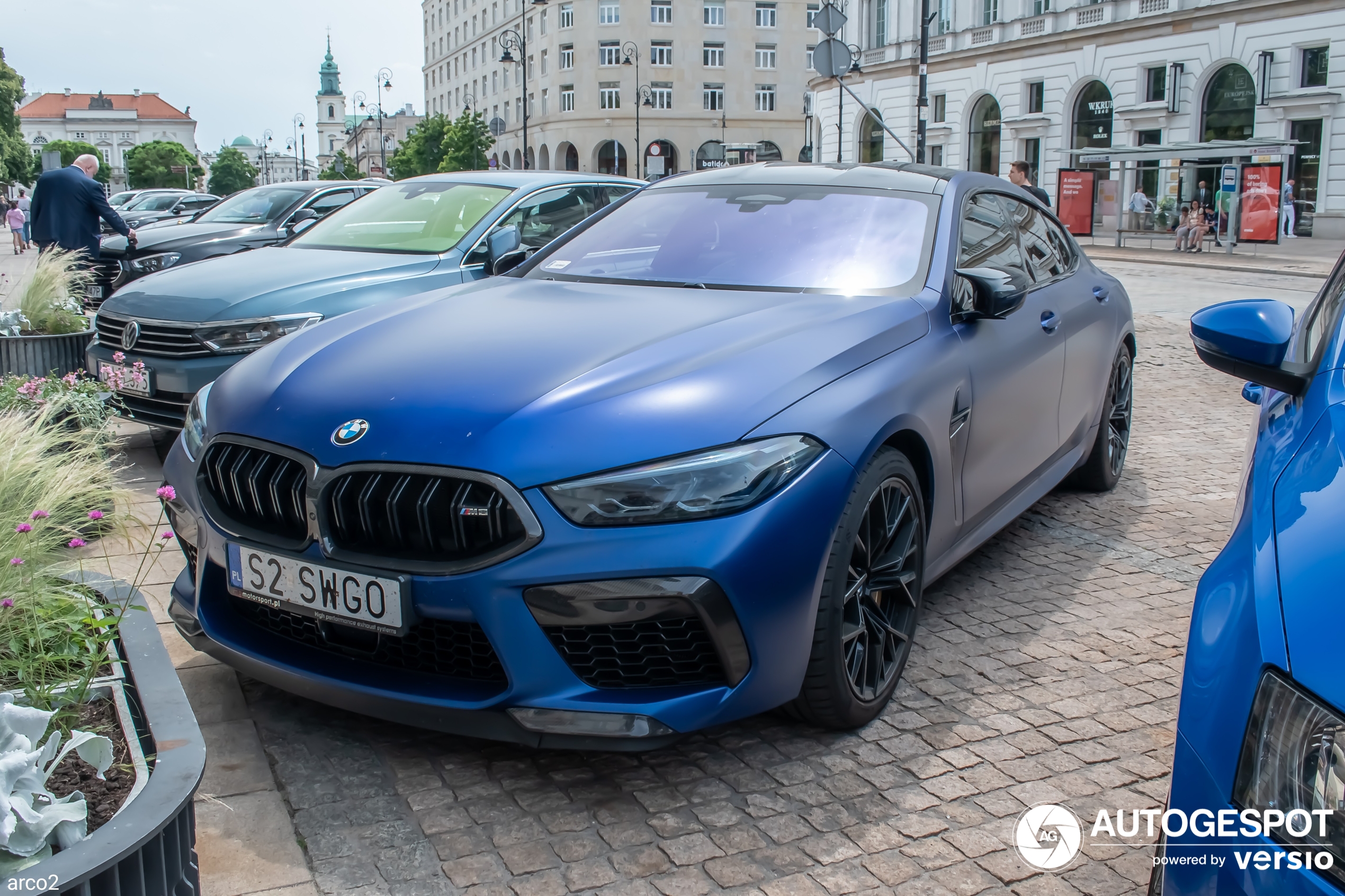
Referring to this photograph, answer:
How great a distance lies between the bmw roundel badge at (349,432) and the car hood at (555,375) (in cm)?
2

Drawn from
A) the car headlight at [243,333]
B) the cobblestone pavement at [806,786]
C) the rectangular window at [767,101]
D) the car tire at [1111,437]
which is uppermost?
the rectangular window at [767,101]

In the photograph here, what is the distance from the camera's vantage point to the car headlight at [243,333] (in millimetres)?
5875

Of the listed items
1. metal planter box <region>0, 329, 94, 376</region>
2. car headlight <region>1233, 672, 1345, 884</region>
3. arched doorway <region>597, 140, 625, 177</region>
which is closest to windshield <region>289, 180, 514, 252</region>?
metal planter box <region>0, 329, 94, 376</region>

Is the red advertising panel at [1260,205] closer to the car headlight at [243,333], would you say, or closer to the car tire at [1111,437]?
the car tire at [1111,437]

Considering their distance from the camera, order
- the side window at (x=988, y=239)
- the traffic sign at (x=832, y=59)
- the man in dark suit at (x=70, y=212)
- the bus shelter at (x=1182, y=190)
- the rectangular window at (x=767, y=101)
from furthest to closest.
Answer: the rectangular window at (x=767, y=101)
the bus shelter at (x=1182, y=190)
the traffic sign at (x=832, y=59)
the man in dark suit at (x=70, y=212)
the side window at (x=988, y=239)

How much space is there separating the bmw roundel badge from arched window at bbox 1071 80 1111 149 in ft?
138

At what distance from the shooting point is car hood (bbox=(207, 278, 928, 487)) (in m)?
2.73

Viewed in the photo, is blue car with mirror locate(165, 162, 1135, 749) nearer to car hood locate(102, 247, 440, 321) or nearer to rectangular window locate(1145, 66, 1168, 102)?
car hood locate(102, 247, 440, 321)

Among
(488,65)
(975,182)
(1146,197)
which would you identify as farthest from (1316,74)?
(488,65)

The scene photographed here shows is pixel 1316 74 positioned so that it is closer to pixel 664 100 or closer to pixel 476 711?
pixel 476 711

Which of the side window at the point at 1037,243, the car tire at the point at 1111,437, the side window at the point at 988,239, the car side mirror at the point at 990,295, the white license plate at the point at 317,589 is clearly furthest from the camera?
the car tire at the point at 1111,437

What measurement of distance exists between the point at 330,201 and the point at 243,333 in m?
6.66

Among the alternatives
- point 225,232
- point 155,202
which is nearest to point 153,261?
point 225,232

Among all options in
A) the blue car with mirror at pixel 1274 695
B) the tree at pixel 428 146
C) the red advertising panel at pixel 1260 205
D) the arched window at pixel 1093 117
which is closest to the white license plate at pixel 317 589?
the blue car with mirror at pixel 1274 695
